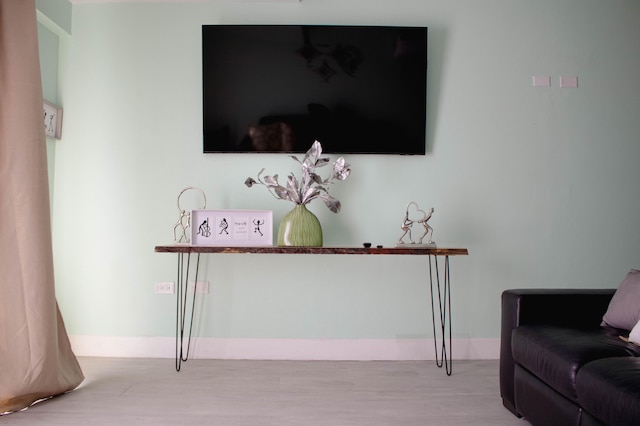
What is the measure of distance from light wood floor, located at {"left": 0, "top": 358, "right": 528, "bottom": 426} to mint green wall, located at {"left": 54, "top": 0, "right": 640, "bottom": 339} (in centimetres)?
34

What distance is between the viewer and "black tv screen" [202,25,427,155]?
142 inches

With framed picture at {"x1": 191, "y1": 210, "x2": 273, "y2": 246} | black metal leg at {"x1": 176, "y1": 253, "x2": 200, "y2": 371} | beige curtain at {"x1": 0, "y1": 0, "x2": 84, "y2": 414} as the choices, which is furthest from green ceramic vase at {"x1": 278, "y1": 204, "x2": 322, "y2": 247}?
beige curtain at {"x1": 0, "y1": 0, "x2": 84, "y2": 414}

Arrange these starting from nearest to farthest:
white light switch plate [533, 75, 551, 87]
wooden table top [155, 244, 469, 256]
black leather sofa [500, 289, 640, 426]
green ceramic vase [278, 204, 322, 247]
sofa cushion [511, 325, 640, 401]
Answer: black leather sofa [500, 289, 640, 426] < sofa cushion [511, 325, 640, 401] < wooden table top [155, 244, 469, 256] < green ceramic vase [278, 204, 322, 247] < white light switch plate [533, 75, 551, 87]

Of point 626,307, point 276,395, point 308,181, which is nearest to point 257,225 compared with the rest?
point 308,181

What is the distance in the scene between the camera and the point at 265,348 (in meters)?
3.62

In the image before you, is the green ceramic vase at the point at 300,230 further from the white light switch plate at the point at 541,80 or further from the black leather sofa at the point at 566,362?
the white light switch plate at the point at 541,80

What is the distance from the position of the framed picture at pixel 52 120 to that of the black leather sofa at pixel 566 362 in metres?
2.95

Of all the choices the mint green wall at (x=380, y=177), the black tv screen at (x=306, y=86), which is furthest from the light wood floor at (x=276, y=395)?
the black tv screen at (x=306, y=86)

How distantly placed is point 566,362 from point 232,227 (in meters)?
2.03

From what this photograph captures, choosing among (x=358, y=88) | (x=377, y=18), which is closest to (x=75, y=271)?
(x=358, y=88)

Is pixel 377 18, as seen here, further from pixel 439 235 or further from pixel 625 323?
pixel 625 323

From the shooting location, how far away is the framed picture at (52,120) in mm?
3510

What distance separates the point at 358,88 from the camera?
11.9 feet

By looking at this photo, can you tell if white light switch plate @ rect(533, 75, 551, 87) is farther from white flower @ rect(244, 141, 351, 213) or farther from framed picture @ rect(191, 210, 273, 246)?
framed picture @ rect(191, 210, 273, 246)
